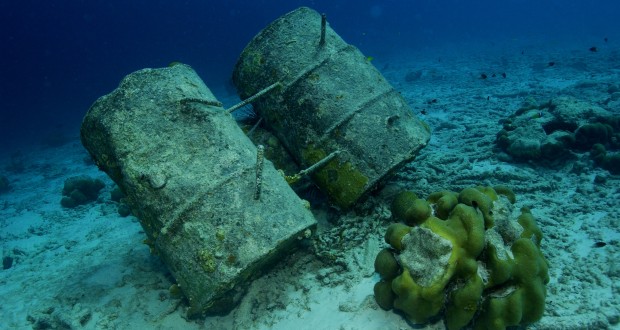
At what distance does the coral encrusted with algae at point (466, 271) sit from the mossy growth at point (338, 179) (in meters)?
1.09

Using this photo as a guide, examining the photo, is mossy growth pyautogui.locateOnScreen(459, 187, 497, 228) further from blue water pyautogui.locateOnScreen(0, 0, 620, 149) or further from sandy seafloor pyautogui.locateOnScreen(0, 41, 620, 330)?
blue water pyautogui.locateOnScreen(0, 0, 620, 149)

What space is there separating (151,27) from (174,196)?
99.3 m

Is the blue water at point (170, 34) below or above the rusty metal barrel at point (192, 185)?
above

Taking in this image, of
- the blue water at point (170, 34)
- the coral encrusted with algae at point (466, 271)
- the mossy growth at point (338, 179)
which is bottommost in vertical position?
the coral encrusted with algae at point (466, 271)

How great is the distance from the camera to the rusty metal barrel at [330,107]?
4.18 m

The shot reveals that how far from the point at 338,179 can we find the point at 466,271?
1883mm

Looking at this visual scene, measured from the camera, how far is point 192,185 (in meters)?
3.17

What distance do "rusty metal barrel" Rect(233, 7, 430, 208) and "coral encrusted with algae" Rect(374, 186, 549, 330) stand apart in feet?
3.91

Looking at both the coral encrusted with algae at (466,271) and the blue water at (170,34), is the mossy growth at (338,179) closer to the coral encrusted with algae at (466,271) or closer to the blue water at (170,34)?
the coral encrusted with algae at (466,271)

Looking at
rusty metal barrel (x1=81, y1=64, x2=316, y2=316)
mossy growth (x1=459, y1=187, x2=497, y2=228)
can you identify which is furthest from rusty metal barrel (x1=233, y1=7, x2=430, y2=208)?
mossy growth (x1=459, y1=187, x2=497, y2=228)

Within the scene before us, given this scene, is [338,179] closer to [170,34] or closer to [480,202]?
[480,202]

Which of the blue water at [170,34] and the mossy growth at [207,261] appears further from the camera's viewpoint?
the blue water at [170,34]

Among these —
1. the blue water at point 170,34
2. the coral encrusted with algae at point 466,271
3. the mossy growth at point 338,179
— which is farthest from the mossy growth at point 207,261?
the blue water at point 170,34

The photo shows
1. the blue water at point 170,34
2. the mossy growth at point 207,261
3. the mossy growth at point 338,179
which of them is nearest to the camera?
the mossy growth at point 207,261
